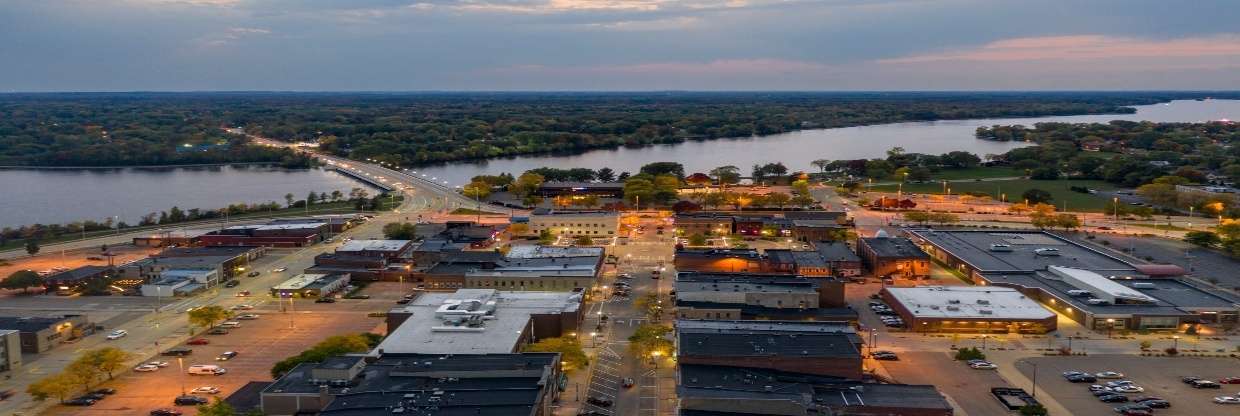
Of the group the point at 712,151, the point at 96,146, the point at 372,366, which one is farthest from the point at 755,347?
the point at 96,146

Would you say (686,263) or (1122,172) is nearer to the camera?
(686,263)

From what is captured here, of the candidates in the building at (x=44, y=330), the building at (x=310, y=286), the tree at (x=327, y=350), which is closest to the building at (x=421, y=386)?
Answer: the tree at (x=327, y=350)

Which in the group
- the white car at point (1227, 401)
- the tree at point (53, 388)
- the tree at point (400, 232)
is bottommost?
the white car at point (1227, 401)

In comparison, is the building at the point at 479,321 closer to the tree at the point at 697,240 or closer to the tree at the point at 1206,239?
the tree at the point at 697,240

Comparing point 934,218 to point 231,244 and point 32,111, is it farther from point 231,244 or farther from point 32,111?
point 32,111

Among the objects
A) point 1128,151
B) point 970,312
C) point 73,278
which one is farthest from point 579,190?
point 1128,151
